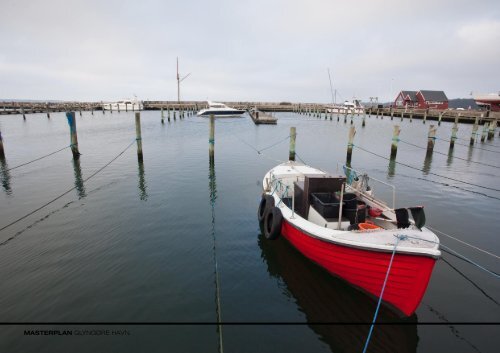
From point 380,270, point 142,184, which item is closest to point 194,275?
point 380,270

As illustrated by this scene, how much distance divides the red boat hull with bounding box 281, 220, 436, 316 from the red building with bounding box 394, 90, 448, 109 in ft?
309

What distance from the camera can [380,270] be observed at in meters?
6.81

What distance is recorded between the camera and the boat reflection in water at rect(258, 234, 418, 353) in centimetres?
660

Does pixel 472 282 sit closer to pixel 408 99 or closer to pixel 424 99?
pixel 424 99

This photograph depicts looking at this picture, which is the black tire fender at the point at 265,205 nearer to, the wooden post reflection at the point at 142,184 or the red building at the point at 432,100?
the wooden post reflection at the point at 142,184

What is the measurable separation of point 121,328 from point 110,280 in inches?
84.0

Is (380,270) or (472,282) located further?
(472,282)

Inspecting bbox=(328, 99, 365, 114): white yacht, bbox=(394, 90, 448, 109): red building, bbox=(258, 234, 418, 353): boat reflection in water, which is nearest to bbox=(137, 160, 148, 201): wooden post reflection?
bbox=(258, 234, 418, 353): boat reflection in water

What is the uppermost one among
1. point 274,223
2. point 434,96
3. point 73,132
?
point 434,96

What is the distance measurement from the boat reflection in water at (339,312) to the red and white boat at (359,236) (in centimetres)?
56

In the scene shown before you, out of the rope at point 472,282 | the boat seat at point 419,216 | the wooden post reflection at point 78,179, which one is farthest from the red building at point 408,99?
the boat seat at point 419,216

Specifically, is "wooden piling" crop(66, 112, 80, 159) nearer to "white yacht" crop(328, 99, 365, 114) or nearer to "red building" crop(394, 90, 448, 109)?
"white yacht" crop(328, 99, 365, 114)

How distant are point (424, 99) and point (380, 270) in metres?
96.8

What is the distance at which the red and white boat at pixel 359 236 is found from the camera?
635 cm
